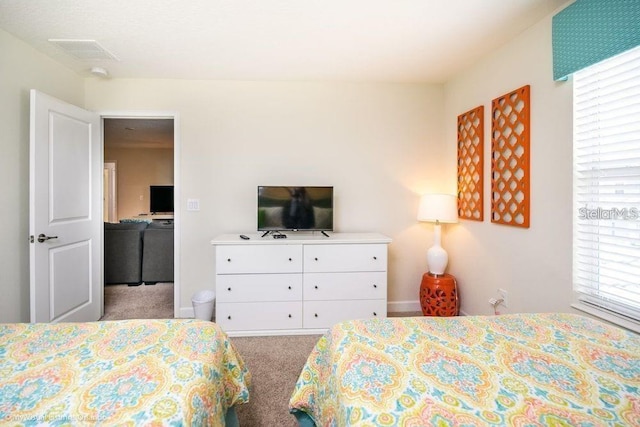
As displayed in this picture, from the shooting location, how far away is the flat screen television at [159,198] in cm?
668

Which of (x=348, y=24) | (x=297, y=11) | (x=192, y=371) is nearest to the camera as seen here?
(x=192, y=371)

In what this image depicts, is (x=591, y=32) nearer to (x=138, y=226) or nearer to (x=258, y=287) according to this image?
(x=258, y=287)

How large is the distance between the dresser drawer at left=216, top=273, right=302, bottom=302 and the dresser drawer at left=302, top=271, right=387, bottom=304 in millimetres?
99

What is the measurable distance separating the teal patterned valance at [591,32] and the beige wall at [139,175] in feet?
22.8

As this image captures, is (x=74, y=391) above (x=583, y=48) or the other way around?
the other way around

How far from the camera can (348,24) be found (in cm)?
202

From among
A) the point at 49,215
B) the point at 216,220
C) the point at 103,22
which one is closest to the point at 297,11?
the point at 103,22

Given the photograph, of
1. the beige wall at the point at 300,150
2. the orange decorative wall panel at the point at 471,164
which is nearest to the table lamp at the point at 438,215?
the orange decorative wall panel at the point at 471,164

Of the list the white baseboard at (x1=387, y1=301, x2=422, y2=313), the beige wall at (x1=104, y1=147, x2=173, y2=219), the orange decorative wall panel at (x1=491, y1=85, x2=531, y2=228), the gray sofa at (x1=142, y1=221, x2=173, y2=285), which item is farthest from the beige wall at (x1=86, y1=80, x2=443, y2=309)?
the beige wall at (x1=104, y1=147, x2=173, y2=219)

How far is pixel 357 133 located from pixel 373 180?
51 centimetres

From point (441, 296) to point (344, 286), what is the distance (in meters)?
0.91

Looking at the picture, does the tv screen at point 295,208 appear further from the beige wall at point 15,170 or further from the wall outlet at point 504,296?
the beige wall at point 15,170

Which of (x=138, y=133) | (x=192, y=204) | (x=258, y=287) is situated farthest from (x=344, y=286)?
(x=138, y=133)

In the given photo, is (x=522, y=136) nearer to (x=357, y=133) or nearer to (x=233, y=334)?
(x=357, y=133)
